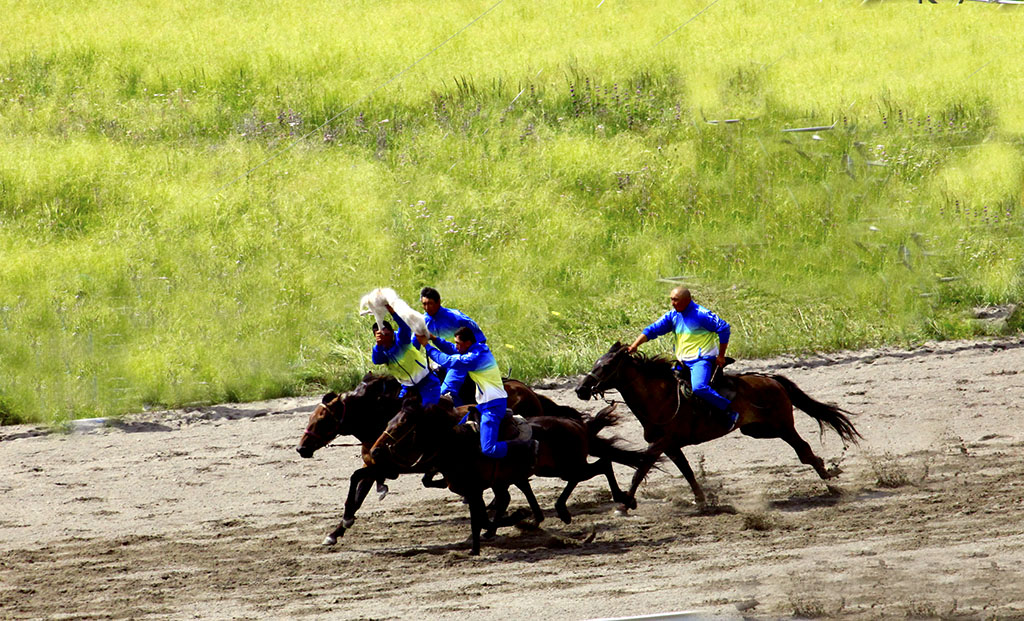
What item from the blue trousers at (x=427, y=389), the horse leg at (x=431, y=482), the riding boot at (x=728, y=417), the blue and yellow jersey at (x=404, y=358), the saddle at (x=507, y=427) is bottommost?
the horse leg at (x=431, y=482)

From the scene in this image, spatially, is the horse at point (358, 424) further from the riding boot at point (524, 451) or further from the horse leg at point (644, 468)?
the horse leg at point (644, 468)

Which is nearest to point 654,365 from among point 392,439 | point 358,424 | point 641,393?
point 641,393

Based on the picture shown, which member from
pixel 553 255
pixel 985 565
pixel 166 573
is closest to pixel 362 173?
pixel 553 255

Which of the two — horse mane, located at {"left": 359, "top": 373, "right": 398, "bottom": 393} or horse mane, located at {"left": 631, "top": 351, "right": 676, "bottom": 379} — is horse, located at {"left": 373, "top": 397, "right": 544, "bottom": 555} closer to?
horse mane, located at {"left": 359, "top": 373, "right": 398, "bottom": 393}

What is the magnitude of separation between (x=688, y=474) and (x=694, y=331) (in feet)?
4.43

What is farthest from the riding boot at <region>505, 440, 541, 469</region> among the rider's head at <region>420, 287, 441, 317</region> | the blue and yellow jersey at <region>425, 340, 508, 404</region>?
the rider's head at <region>420, 287, 441, 317</region>

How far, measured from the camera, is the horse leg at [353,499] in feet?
34.2

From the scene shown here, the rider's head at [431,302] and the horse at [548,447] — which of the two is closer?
the horse at [548,447]

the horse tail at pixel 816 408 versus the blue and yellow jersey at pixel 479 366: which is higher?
the blue and yellow jersey at pixel 479 366

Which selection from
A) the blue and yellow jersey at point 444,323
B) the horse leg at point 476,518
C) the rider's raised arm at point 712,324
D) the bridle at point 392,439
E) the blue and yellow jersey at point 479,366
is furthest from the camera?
the rider's raised arm at point 712,324

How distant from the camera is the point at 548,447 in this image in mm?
10945

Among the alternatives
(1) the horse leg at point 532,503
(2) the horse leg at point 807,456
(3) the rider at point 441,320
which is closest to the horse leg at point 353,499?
(3) the rider at point 441,320

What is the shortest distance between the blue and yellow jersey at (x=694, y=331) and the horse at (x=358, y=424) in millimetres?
2690

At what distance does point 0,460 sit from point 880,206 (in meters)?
15.0
